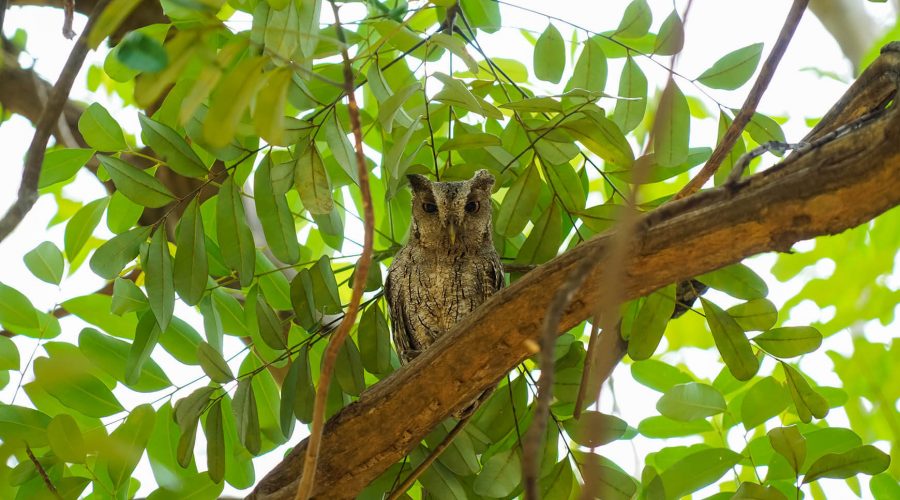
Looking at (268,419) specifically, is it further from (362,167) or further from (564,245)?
(362,167)

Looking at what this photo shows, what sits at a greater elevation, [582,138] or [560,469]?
[582,138]

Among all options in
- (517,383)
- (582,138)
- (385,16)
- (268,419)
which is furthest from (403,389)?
(385,16)

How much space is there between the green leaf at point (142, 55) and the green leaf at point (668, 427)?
1.43 meters

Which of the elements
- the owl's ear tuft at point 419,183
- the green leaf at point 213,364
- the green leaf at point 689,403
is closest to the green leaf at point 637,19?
the owl's ear tuft at point 419,183

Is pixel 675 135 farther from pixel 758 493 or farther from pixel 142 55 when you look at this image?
pixel 142 55

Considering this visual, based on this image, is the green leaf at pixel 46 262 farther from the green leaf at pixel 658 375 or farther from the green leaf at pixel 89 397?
the green leaf at pixel 658 375

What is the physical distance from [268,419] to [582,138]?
3.44ft

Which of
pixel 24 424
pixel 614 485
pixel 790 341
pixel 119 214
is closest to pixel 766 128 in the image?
pixel 790 341

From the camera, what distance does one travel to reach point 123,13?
3.44 ft

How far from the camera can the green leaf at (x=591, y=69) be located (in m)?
1.93

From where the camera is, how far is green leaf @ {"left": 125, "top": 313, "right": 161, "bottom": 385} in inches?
69.1

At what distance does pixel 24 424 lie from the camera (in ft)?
5.87

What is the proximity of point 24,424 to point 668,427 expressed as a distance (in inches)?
58.5

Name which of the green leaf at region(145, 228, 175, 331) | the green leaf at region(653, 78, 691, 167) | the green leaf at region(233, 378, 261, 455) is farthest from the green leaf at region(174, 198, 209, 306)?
the green leaf at region(653, 78, 691, 167)
